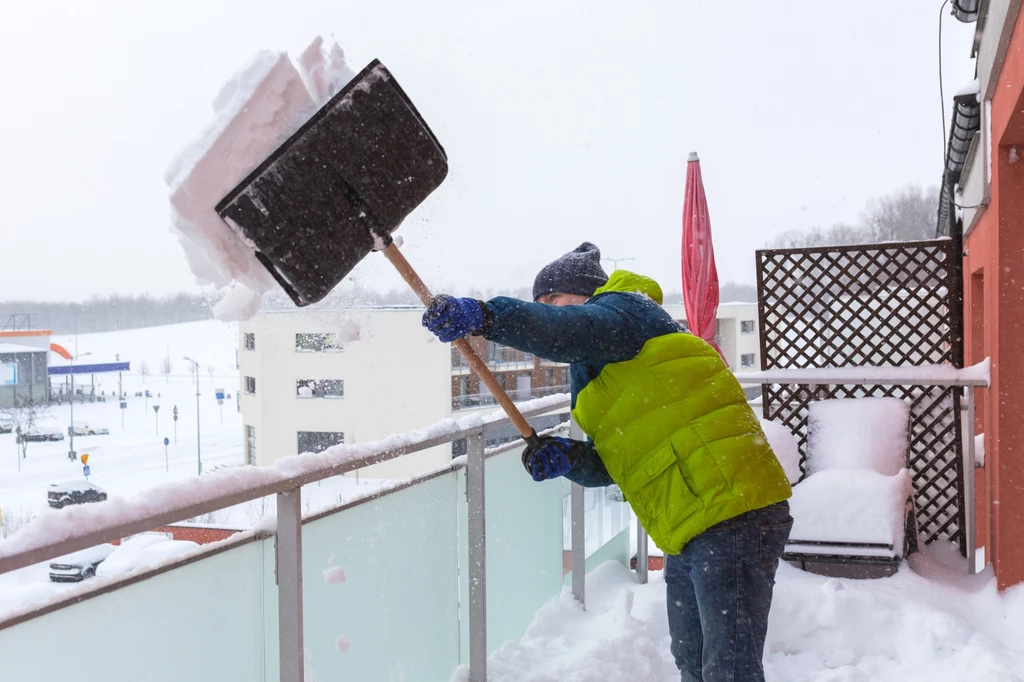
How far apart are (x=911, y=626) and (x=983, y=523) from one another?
1.63 meters

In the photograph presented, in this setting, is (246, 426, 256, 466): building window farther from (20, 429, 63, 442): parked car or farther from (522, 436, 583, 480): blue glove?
(522, 436, 583, 480): blue glove

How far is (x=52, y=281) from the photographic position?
924cm

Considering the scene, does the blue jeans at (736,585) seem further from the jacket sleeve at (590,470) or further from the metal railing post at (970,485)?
the metal railing post at (970,485)

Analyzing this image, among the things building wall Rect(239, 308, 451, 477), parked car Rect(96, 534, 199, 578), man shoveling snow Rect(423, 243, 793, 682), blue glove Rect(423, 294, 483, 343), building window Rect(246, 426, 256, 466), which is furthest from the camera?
building window Rect(246, 426, 256, 466)

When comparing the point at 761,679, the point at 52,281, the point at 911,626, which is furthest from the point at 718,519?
the point at 52,281

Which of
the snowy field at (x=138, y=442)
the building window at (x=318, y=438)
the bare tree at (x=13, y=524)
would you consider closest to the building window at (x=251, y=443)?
the snowy field at (x=138, y=442)

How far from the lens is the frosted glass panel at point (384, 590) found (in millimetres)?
1745

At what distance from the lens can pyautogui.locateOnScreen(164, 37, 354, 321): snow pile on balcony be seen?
1487 mm

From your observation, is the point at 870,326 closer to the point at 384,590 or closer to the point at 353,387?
the point at 384,590

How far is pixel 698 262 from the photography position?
17.2ft

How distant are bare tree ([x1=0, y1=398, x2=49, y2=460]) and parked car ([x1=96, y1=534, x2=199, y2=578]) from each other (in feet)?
53.3

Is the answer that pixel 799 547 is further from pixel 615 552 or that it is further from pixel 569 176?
pixel 569 176

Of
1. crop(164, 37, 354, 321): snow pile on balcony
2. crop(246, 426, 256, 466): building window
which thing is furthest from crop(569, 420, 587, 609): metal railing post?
crop(246, 426, 256, 466): building window

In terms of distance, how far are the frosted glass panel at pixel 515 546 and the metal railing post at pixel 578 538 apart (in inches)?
2.5
